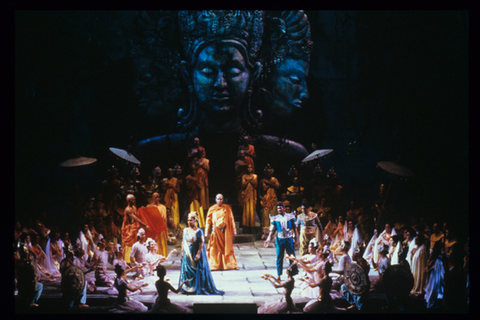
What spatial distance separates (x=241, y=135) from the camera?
9984 mm

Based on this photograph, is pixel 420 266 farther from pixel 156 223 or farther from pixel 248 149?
pixel 156 223

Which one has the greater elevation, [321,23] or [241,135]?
[321,23]

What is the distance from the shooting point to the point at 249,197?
9.79 meters

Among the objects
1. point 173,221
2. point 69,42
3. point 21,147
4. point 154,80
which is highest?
point 69,42

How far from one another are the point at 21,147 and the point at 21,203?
1.10 meters

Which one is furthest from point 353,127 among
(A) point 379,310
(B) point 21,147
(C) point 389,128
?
(B) point 21,147

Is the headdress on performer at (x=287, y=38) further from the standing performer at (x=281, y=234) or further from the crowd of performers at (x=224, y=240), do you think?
the standing performer at (x=281, y=234)

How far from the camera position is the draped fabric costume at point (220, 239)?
9.20m

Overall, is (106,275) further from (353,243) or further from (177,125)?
(353,243)

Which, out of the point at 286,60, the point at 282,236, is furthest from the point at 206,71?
the point at 282,236

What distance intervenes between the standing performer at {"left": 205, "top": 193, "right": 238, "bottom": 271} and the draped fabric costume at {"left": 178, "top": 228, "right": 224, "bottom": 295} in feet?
1.71

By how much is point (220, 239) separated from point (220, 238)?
2cm

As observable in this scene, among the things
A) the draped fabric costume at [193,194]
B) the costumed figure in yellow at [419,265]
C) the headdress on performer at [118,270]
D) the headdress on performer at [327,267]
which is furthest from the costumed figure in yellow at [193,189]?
the costumed figure in yellow at [419,265]

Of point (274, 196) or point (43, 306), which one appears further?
point (274, 196)
